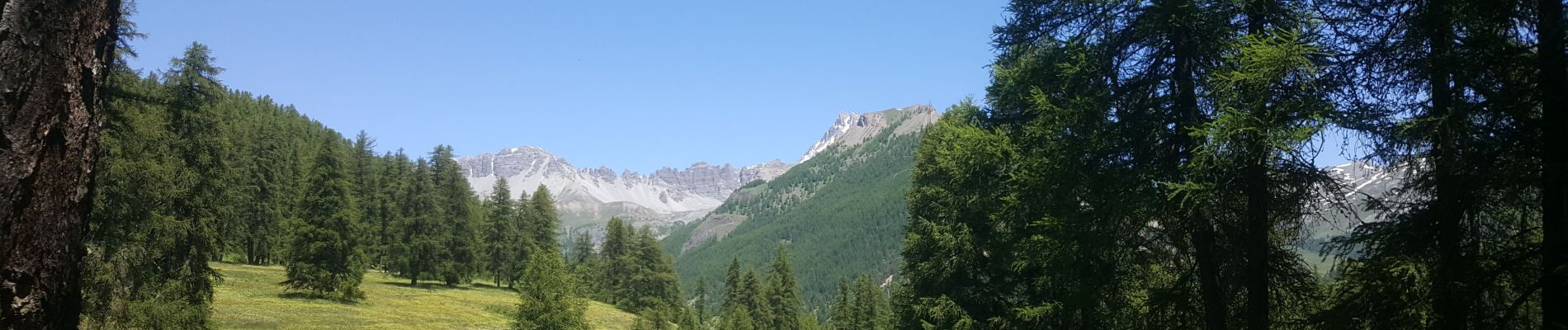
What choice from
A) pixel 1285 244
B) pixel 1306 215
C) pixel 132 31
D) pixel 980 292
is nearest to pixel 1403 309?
pixel 1306 215

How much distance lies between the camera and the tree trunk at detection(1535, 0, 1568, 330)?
628 centimetres

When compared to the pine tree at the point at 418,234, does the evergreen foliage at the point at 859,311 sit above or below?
below

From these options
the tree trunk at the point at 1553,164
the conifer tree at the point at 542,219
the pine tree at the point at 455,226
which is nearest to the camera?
the tree trunk at the point at 1553,164

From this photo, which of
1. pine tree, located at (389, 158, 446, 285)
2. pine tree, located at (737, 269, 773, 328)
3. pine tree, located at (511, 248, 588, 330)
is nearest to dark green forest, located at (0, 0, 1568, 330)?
pine tree, located at (511, 248, 588, 330)

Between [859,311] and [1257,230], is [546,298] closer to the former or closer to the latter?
[1257,230]

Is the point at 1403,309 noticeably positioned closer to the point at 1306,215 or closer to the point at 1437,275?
the point at 1437,275

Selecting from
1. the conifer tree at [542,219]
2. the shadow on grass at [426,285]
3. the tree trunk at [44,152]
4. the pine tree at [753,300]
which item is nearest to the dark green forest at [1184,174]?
the tree trunk at [44,152]

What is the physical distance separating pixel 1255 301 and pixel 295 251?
134ft

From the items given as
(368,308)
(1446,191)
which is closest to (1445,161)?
(1446,191)

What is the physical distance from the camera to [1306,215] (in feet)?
28.5

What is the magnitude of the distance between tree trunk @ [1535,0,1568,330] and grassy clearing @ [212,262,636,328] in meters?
30.0

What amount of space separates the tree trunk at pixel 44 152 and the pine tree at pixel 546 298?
26.4 m

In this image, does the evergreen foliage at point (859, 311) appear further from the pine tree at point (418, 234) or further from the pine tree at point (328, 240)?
the pine tree at point (328, 240)

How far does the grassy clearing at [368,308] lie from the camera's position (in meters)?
30.0
